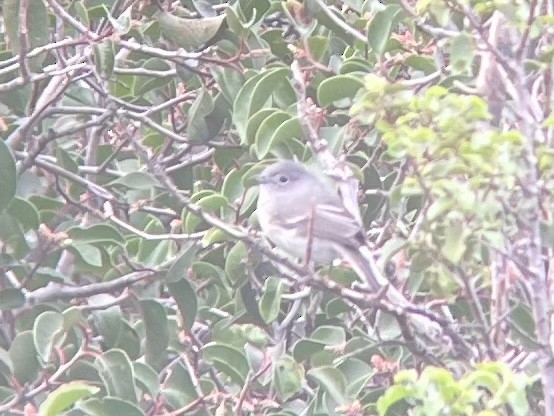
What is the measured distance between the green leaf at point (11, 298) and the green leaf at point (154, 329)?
13.6 inches

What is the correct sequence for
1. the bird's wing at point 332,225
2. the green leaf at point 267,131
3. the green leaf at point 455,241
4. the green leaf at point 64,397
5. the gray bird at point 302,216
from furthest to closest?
the gray bird at point 302,216 < the bird's wing at point 332,225 < the green leaf at point 267,131 < the green leaf at point 64,397 < the green leaf at point 455,241

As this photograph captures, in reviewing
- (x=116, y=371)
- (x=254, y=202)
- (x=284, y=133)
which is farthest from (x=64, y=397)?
(x=254, y=202)

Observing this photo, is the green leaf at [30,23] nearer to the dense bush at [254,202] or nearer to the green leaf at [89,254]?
the dense bush at [254,202]

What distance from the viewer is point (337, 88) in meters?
3.64

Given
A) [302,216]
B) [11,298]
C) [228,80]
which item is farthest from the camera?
[302,216]

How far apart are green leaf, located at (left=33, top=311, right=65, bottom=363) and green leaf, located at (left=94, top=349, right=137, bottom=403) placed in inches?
5.1

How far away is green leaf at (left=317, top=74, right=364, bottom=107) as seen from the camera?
3.60 metres

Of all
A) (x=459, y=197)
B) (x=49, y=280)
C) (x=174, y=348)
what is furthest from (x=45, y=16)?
(x=459, y=197)

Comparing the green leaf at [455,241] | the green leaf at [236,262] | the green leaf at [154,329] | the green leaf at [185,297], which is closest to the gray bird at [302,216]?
the green leaf at [236,262]

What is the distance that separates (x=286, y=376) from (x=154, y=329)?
47 centimetres

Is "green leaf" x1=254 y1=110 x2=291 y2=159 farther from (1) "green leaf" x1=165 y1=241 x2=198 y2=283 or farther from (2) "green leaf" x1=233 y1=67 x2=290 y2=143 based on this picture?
(1) "green leaf" x1=165 y1=241 x2=198 y2=283

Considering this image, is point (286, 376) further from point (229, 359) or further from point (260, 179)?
point (260, 179)

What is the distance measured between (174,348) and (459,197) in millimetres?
1808

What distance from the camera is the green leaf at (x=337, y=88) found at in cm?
360
